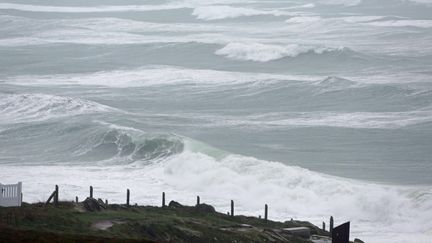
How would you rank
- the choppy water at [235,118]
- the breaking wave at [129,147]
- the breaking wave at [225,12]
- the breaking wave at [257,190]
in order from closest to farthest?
1. the breaking wave at [257,190]
2. the choppy water at [235,118]
3. the breaking wave at [129,147]
4. the breaking wave at [225,12]

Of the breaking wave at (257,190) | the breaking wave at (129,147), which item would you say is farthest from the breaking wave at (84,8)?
the breaking wave at (257,190)

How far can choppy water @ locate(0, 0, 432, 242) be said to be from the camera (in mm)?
34094

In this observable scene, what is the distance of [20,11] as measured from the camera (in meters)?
110

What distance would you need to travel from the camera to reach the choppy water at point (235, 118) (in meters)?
34.1

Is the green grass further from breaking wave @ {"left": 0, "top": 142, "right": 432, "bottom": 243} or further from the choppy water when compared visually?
the choppy water

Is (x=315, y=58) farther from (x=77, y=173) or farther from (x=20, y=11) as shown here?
(x=20, y=11)

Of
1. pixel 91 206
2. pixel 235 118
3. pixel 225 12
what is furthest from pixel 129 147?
pixel 225 12

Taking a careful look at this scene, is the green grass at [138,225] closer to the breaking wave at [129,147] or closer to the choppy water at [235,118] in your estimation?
the choppy water at [235,118]

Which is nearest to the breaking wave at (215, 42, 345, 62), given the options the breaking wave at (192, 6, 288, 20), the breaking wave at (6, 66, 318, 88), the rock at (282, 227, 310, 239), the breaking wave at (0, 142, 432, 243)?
the breaking wave at (6, 66, 318, 88)

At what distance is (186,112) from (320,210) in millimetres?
16918

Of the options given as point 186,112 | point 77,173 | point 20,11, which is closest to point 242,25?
point 20,11

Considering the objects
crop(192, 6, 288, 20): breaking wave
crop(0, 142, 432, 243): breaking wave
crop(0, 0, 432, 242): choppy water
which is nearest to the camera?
crop(0, 142, 432, 243): breaking wave

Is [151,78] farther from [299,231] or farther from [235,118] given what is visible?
[299,231]

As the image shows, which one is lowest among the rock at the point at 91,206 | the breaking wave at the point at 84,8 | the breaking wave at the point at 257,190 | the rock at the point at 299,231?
the rock at the point at 299,231
